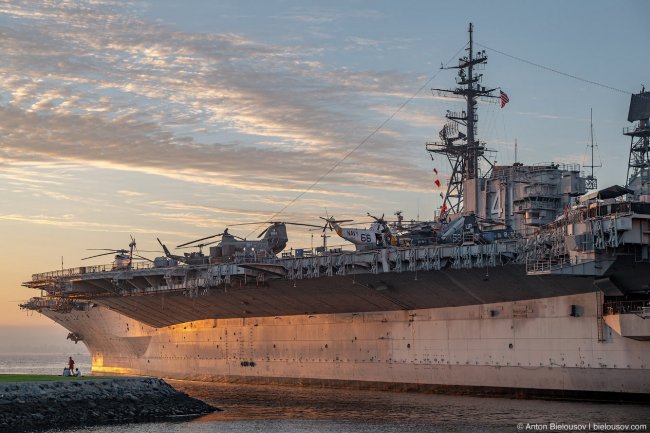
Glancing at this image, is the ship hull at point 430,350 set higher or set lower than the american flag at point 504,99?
lower

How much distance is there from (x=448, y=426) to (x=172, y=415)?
9123 mm

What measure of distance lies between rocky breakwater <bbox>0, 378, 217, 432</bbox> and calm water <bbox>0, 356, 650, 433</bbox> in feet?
4.32

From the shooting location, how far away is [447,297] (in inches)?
1345


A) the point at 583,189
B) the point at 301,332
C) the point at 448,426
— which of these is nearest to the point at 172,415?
the point at 448,426

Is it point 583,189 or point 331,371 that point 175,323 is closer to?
point 331,371

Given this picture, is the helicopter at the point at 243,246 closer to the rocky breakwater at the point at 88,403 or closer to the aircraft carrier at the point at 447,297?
the aircraft carrier at the point at 447,297

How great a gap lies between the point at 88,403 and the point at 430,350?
43.8 feet

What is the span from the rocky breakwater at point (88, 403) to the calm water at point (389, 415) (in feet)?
4.32

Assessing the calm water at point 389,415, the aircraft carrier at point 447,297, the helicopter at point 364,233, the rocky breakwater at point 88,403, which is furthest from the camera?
the helicopter at point 364,233

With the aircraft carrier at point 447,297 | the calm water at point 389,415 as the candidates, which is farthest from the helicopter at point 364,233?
the calm water at point 389,415

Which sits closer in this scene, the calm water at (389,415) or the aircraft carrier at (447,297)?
Answer: the calm water at (389,415)

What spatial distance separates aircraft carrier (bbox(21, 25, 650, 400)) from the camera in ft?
94.2

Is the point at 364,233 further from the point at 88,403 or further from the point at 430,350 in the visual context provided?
the point at 88,403

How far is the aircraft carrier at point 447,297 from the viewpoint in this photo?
1130 inches
